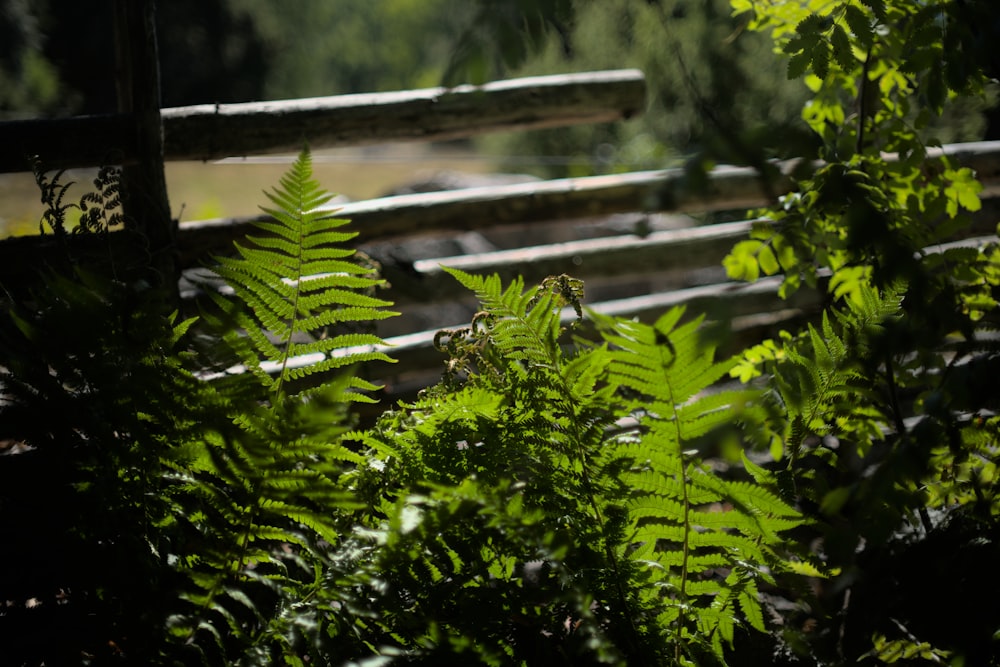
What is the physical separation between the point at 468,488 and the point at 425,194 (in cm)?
206

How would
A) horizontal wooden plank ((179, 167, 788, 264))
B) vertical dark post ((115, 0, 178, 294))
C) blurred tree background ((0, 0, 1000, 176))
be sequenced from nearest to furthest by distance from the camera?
1. blurred tree background ((0, 0, 1000, 176))
2. vertical dark post ((115, 0, 178, 294))
3. horizontal wooden plank ((179, 167, 788, 264))

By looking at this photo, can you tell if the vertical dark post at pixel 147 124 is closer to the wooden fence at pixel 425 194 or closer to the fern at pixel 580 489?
the wooden fence at pixel 425 194

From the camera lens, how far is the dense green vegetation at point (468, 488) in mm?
772

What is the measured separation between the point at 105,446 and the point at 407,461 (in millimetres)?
359

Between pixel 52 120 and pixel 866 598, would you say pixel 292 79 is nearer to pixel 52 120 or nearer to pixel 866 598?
pixel 52 120

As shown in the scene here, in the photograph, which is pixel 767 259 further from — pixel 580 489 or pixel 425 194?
pixel 425 194

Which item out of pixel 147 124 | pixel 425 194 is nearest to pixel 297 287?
pixel 147 124

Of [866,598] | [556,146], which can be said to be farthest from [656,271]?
[556,146]

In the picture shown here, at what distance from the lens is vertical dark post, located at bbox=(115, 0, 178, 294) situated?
189 cm

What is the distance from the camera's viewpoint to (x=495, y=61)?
2.31 ft

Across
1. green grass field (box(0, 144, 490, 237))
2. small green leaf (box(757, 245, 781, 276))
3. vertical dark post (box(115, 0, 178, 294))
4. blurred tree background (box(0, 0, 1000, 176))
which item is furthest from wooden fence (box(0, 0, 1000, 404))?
green grass field (box(0, 144, 490, 237))

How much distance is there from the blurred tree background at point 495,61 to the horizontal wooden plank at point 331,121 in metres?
0.25

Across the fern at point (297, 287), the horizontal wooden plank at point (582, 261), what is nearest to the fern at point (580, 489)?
the fern at point (297, 287)

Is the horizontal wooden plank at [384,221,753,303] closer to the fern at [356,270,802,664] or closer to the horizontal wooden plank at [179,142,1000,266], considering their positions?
the horizontal wooden plank at [179,142,1000,266]
